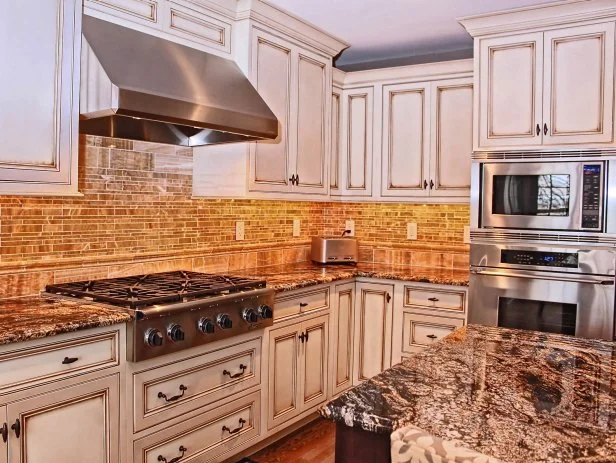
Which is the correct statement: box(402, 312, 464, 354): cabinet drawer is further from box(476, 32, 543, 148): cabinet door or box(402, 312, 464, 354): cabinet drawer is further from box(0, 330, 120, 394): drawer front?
box(0, 330, 120, 394): drawer front

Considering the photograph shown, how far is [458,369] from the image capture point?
4.94ft

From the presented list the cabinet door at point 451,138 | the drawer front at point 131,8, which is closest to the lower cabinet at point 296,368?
the cabinet door at point 451,138

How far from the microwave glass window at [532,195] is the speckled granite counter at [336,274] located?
51cm

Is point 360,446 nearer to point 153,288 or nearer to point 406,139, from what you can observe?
point 153,288

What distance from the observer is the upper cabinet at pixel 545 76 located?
3121 millimetres

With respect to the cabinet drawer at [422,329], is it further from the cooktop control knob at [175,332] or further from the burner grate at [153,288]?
the cooktop control knob at [175,332]

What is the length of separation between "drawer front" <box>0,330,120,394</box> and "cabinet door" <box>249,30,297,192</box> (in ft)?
4.55

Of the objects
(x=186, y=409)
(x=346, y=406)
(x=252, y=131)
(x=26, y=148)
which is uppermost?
(x=252, y=131)

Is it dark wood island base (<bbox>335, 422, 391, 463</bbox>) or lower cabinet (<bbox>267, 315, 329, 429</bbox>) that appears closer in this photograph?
dark wood island base (<bbox>335, 422, 391, 463</bbox>)

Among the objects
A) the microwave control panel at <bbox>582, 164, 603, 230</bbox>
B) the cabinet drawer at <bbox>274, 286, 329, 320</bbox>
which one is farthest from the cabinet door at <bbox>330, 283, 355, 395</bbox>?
the microwave control panel at <bbox>582, 164, 603, 230</bbox>

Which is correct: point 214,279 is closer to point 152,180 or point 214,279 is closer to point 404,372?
point 152,180

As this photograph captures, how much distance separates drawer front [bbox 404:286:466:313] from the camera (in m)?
3.45

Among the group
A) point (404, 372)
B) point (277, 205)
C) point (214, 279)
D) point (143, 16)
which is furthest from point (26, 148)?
point (277, 205)

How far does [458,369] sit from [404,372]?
15 cm
